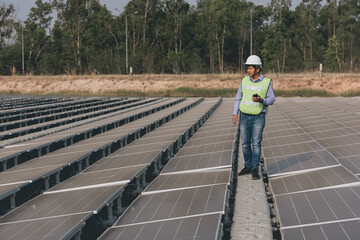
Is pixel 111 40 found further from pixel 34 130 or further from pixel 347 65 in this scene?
pixel 34 130

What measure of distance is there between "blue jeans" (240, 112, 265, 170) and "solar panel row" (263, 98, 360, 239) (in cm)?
43

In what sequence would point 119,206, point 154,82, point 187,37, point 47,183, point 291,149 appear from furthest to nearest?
point 187,37 < point 154,82 < point 291,149 < point 47,183 < point 119,206

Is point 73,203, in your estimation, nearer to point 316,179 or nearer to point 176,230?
point 176,230

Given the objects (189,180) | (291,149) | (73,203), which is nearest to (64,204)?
(73,203)

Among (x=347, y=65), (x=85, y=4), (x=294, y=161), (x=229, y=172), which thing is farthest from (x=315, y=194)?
(x=85, y=4)

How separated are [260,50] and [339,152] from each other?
227 feet

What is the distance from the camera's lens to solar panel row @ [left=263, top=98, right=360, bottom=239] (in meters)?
5.29

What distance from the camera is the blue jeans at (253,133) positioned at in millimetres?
8070

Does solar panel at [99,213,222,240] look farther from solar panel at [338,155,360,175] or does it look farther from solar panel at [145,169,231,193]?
solar panel at [338,155,360,175]

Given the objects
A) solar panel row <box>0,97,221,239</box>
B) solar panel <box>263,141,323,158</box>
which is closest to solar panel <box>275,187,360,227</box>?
solar panel row <box>0,97,221,239</box>

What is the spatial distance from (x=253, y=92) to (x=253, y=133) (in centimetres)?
71

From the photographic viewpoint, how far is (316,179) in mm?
7375

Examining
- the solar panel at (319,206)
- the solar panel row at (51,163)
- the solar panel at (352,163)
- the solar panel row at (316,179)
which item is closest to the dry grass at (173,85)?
the solar panel row at (316,179)

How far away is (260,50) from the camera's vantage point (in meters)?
76.8
